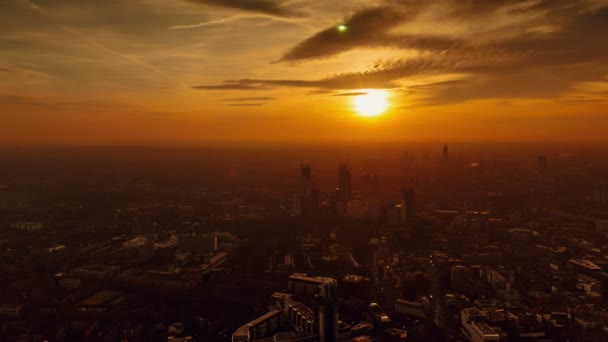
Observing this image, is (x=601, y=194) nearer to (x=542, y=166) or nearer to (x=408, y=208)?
(x=542, y=166)

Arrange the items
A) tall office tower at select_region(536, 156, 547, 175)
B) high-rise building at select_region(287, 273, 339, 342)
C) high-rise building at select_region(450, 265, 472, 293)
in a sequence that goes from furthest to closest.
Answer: tall office tower at select_region(536, 156, 547, 175) → high-rise building at select_region(450, 265, 472, 293) → high-rise building at select_region(287, 273, 339, 342)

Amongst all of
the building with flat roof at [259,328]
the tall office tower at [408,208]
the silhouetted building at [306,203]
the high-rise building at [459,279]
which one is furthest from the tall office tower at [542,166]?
the building with flat roof at [259,328]

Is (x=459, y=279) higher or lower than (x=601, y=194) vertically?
lower

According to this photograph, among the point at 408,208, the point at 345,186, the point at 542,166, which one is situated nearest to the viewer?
the point at 408,208

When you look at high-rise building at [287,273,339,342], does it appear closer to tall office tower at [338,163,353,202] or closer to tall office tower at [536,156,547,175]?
tall office tower at [338,163,353,202]

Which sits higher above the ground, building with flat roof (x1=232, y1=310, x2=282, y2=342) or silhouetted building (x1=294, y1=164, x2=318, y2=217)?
silhouetted building (x1=294, y1=164, x2=318, y2=217)

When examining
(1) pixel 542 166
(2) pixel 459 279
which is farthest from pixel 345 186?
(1) pixel 542 166

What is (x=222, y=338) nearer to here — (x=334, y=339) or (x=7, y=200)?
(x=334, y=339)

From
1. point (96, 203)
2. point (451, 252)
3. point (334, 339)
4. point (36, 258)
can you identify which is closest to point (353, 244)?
point (451, 252)

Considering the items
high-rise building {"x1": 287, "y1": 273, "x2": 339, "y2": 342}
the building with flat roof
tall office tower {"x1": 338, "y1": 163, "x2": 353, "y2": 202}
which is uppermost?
tall office tower {"x1": 338, "y1": 163, "x2": 353, "y2": 202}

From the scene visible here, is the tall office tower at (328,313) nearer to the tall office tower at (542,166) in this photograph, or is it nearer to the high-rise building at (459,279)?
the high-rise building at (459,279)

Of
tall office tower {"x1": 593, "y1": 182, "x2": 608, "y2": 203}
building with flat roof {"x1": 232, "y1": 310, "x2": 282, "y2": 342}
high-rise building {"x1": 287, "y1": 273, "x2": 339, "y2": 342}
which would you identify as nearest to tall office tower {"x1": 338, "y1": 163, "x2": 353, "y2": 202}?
tall office tower {"x1": 593, "y1": 182, "x2": 608, "y2": 203}
